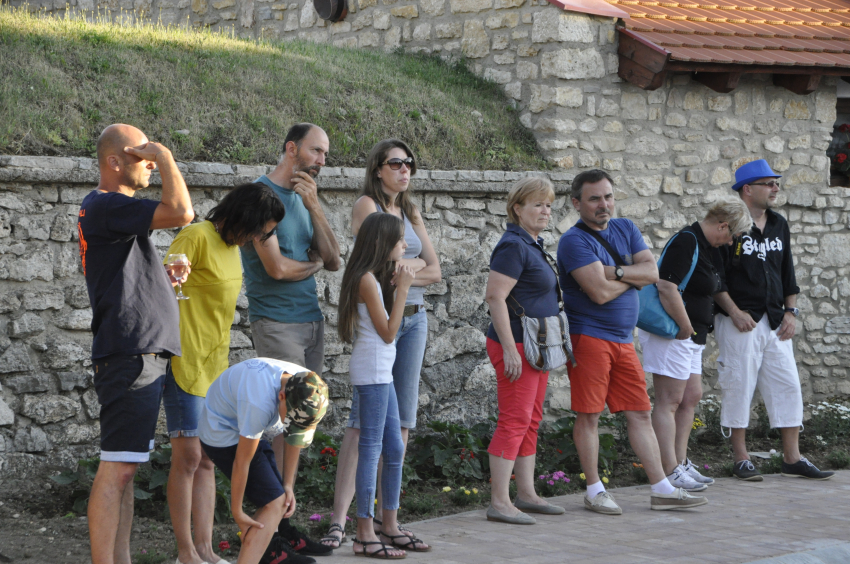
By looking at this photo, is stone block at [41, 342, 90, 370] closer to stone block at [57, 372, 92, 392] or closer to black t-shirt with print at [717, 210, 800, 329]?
stone block at [57, 372, 92, 392]

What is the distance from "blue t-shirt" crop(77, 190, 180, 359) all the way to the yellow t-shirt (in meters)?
0.25

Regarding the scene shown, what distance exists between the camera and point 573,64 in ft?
25.6

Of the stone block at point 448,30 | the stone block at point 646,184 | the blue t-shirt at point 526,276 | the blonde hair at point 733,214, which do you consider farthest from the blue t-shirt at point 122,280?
the stone block at point 448,30

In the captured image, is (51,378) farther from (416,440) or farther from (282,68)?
(282,68)

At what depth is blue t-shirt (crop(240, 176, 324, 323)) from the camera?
4391mm

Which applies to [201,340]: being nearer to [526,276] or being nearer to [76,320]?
[76,320]

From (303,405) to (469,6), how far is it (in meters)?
6.41

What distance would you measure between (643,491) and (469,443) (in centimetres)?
119

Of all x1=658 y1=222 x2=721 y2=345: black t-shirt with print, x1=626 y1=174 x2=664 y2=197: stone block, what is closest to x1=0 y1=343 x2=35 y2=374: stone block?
x1=658 y1=222 x2=721 y2=345: black t-shirt with print

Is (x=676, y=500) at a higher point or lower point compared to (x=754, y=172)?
lower

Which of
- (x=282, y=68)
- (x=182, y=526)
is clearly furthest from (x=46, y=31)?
(x=182, y=526)

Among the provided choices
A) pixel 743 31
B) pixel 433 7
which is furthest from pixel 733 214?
pixel 433 7

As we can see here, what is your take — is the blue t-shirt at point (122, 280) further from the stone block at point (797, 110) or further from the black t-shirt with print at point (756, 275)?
the stone block at point (797, 110)

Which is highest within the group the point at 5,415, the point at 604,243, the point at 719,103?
the point at 719,103
